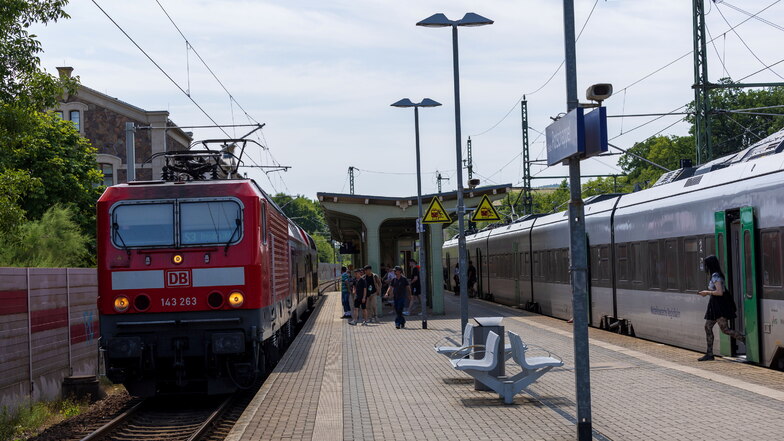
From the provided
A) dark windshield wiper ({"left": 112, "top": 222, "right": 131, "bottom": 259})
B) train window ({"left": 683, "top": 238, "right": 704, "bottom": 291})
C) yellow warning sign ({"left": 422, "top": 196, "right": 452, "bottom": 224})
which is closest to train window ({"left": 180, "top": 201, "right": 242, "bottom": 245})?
dark windshield wiper ({"left": 112, "top": 222, "right": 131, "bottom": 259})

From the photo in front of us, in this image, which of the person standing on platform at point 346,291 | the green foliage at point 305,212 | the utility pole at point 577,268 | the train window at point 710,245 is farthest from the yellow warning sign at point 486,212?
the green foliage at point 305,212

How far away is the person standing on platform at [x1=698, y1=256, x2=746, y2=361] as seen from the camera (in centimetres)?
1397

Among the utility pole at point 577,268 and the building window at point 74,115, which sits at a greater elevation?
the building window at point 74,115

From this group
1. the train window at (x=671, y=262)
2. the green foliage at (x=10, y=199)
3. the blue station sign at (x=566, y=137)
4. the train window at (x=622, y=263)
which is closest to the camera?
the blue station sign at (x=566, y=137)

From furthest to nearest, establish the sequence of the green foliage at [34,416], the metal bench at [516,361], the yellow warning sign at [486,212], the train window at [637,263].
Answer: the yellow warning sign at [486,212] < the train window at [637,263] < the green foliage at [34,416] < the metal bench at [516,361]

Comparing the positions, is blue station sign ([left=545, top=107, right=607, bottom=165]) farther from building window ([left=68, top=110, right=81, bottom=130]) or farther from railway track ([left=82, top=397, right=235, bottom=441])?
building window ([left=68, top=110, right=81, bottom=130])

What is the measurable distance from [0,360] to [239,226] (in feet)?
11.4

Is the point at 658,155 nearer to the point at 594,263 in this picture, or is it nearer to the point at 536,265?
the point at 536,265

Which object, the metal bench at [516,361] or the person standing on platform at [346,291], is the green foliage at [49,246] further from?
the metal bench at [516,361]

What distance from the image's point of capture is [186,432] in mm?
11570

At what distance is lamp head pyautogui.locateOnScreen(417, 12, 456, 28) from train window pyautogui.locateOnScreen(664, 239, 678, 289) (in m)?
6.16

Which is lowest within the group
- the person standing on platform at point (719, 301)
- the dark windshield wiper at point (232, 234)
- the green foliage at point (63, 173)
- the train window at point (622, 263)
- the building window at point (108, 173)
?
→ the person standing on platform at point (719, 301)

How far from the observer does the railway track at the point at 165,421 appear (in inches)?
442

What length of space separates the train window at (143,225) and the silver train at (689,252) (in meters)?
8.01
